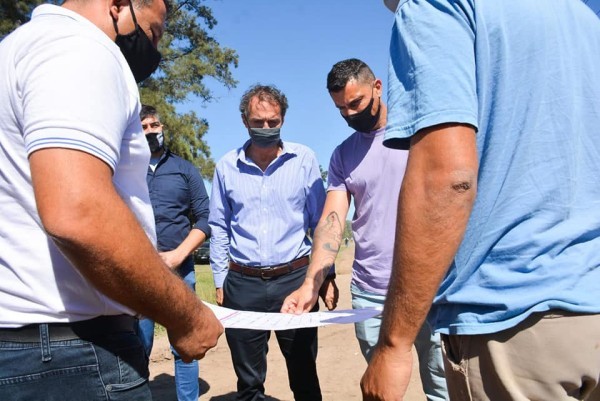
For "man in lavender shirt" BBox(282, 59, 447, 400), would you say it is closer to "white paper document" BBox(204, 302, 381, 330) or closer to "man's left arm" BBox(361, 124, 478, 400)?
"white paper document" BBox(204, 302, 381, 330)

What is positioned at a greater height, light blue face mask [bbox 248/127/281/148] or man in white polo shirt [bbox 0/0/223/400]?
light blue face mask [bbox 248/127/281/148]

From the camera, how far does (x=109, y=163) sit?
4.70 feet

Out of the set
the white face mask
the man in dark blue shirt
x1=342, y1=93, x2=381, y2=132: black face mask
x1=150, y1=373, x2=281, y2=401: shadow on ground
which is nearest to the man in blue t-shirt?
the white face mask

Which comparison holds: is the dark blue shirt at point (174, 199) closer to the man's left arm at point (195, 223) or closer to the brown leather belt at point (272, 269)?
the man's left arm at point (195, 223)

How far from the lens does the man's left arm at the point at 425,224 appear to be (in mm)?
1464

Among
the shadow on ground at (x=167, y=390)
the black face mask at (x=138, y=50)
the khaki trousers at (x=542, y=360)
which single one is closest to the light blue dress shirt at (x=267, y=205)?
the shadow on ground at (x=167, y=390)

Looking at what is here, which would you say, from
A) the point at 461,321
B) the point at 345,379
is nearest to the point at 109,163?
the point at 461,321

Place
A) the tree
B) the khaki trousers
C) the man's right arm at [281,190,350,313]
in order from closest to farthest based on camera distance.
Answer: the khaki trousers, the man's right arm at [281,190,350,313], the tree

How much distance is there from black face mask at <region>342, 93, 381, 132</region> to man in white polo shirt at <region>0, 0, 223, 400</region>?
2.13m

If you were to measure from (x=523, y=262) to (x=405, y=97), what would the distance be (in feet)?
1.76

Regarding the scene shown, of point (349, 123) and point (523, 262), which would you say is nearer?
point (523, 262)

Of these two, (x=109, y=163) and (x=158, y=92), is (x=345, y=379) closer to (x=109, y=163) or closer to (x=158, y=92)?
(x=109, y=163)

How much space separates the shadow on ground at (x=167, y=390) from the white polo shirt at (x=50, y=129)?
12.0 ft

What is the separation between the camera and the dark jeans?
4.02 meters
